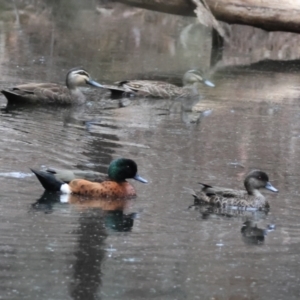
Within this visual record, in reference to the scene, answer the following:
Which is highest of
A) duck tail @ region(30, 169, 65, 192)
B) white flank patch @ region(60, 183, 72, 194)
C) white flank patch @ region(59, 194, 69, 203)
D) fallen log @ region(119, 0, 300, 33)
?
fallen log @ region(119, 0, 300, 33)

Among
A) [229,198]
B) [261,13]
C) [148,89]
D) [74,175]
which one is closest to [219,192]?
[229,198]

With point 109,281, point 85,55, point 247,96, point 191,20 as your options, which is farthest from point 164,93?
point 191,20

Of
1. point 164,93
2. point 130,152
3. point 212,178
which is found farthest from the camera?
point 164,93

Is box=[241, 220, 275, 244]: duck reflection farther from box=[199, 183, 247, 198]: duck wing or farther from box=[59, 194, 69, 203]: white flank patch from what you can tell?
box=[59, 194, 69, 203]: white flank patch

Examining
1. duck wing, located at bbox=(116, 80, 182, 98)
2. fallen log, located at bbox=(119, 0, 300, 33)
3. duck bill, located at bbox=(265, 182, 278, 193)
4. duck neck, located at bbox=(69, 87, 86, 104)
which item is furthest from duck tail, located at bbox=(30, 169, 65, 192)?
fallen log, located at bbox=(119, 0, 300, 33)

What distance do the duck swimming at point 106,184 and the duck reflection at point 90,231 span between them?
3.4 inches

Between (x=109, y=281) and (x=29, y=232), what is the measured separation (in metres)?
1.37

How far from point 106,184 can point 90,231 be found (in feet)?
4.76

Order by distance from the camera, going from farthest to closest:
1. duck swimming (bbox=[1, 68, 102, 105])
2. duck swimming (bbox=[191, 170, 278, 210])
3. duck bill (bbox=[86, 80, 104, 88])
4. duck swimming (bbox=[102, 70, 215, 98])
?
duck swimming (bbox=[102, 70, 215, 98]), duck bill (bbox=[86, 80, 104, 88]), duck swimming (bbox=[1, 68, 102, 105]), duck swimming (bbox=[191, 170, 278, 210])

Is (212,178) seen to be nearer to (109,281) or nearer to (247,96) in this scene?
(109,281)

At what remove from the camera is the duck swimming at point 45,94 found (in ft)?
48.7

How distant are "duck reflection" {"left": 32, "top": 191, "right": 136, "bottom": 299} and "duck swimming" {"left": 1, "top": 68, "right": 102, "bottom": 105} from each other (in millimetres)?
5494

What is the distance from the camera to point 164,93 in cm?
1644

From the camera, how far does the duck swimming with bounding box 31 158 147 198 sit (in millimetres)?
9562
